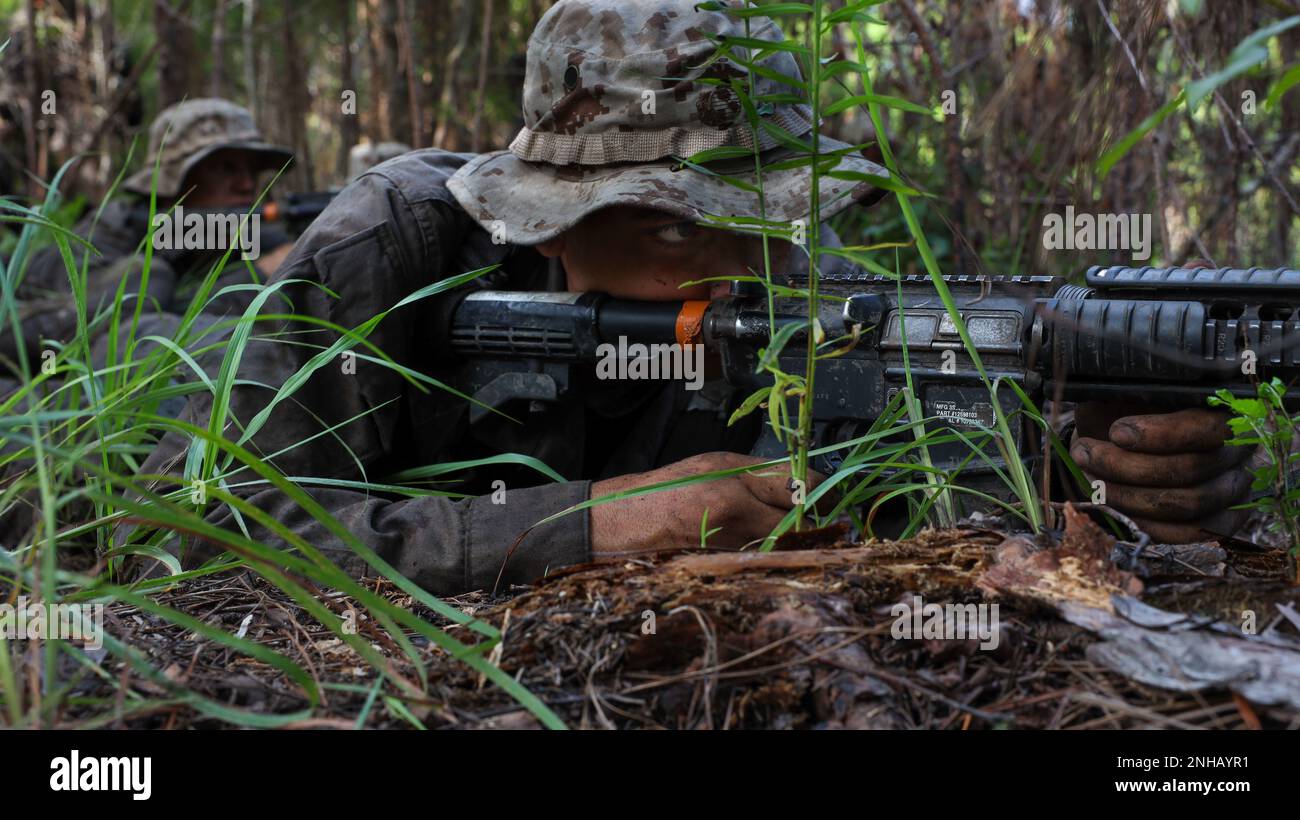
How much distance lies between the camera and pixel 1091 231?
3.73 m

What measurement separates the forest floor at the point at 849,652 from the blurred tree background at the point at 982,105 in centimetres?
48

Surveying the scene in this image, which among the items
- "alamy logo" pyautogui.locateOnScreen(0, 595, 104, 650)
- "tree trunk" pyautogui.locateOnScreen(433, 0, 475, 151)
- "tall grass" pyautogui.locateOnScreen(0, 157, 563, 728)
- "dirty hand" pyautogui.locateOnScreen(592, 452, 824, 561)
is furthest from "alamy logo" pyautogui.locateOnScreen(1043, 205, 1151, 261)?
"tree trunk" pyautogui.locateOnScreen(433, 0, 475, 151)

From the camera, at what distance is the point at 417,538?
202 centimetres

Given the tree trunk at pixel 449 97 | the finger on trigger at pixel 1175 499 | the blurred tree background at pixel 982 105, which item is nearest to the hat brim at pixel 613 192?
the blurred tree background at pixel 982 105

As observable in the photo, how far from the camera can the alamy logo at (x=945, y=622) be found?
45.9 inches

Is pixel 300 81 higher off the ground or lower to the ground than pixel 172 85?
higher

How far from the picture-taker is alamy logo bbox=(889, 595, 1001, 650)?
1167mm

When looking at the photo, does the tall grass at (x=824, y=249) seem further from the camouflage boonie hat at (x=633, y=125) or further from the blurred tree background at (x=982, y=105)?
the camouflage boonie hat at (x=633, y=125)

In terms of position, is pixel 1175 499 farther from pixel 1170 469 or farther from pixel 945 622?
pixel 945 622

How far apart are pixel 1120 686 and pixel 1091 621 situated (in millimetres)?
78

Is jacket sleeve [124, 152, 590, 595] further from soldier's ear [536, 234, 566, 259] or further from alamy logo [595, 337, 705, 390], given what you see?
alamy logo [595, 337, 705, 390]
